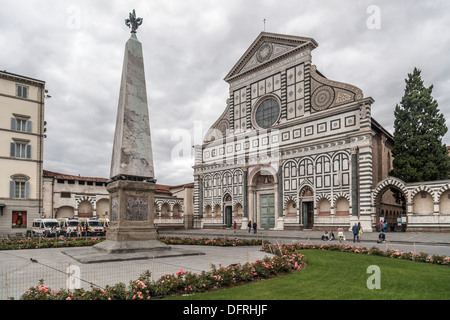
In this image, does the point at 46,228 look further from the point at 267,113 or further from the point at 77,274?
the point at 267,113

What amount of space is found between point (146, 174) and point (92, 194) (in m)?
32.1

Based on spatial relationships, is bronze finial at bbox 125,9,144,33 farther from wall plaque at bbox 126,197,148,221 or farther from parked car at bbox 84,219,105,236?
parked car at bbox 84,219,105,236

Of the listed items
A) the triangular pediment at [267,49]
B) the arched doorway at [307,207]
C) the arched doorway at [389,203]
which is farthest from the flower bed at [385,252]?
the triangular pediment at [267,49]

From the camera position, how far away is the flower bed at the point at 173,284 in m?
6.95

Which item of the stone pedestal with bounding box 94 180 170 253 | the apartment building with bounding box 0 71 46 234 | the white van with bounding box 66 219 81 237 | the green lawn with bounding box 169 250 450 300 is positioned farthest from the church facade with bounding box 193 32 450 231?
the stone pedestal with bounding box 94 180 170 253

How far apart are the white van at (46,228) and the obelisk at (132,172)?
70.2ft

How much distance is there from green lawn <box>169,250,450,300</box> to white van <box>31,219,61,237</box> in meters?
29.2

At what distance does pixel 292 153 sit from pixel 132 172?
1087 inches

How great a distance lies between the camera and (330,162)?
119 ft

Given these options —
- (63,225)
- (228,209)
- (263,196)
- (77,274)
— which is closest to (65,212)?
(63,225)

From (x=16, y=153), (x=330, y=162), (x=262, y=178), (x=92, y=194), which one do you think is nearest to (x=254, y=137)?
(x=262, y=178)

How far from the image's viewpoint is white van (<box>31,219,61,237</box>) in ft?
109

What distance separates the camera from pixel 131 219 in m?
14.7
